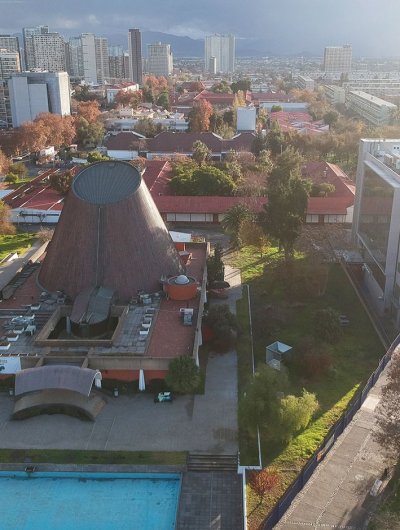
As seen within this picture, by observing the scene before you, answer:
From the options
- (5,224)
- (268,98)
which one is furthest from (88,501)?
(268,98)

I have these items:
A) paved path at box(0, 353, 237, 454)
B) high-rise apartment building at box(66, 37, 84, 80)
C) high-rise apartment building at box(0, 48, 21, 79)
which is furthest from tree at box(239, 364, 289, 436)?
high-rise apartment building at box(66, 37, 84, 80)

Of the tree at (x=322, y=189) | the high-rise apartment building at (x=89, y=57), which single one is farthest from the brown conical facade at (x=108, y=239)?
the high-rise apartment building at (x=89, y=57)

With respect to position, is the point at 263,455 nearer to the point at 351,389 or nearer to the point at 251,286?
the point at 351,389

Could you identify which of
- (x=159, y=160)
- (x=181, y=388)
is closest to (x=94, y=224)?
(x=181, y=388)

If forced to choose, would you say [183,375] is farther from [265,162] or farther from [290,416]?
[265,162]

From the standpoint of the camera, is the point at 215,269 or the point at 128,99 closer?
the point at 215,269
